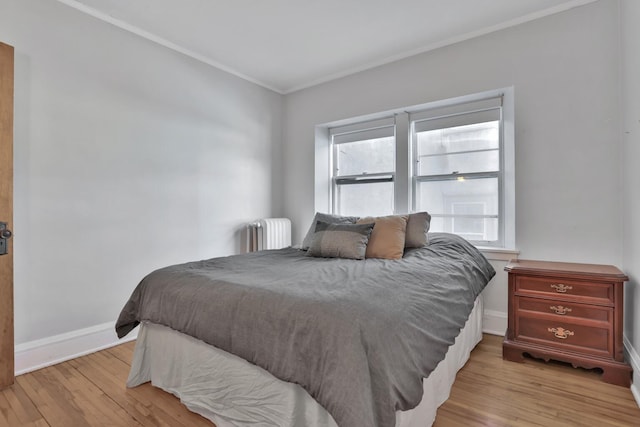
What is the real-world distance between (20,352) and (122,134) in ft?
5.50

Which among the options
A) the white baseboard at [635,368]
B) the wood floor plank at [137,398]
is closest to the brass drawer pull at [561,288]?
the white baseboard at [635,368]

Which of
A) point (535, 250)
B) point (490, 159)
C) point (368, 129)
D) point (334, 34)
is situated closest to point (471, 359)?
point (535, 250)

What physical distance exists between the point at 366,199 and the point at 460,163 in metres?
1.08

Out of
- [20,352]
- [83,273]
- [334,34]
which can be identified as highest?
[334,34]

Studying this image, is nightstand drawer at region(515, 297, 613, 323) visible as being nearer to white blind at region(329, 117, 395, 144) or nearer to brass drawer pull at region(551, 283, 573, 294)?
brass drawer pull at region(551, 283, 573, 294)

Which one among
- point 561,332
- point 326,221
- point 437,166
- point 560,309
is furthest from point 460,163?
point 561,332

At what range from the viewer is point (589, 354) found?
2006 mm

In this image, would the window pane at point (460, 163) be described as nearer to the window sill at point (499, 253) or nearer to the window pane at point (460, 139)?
the window pane at point (460, 139)

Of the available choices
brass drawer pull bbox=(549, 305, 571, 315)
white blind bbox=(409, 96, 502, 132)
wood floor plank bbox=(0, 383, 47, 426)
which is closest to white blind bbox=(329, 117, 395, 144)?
white blind bbox=(409, 96, 502, 132)

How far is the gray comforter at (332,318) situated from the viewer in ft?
3.56

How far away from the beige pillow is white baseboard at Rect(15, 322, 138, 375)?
84.1 inches

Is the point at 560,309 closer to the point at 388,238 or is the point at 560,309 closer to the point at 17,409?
the point at 388,238

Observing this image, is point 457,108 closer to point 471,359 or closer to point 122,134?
point 471,359

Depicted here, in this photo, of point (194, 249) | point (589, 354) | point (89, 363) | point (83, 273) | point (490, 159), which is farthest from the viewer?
point (194, 249)
